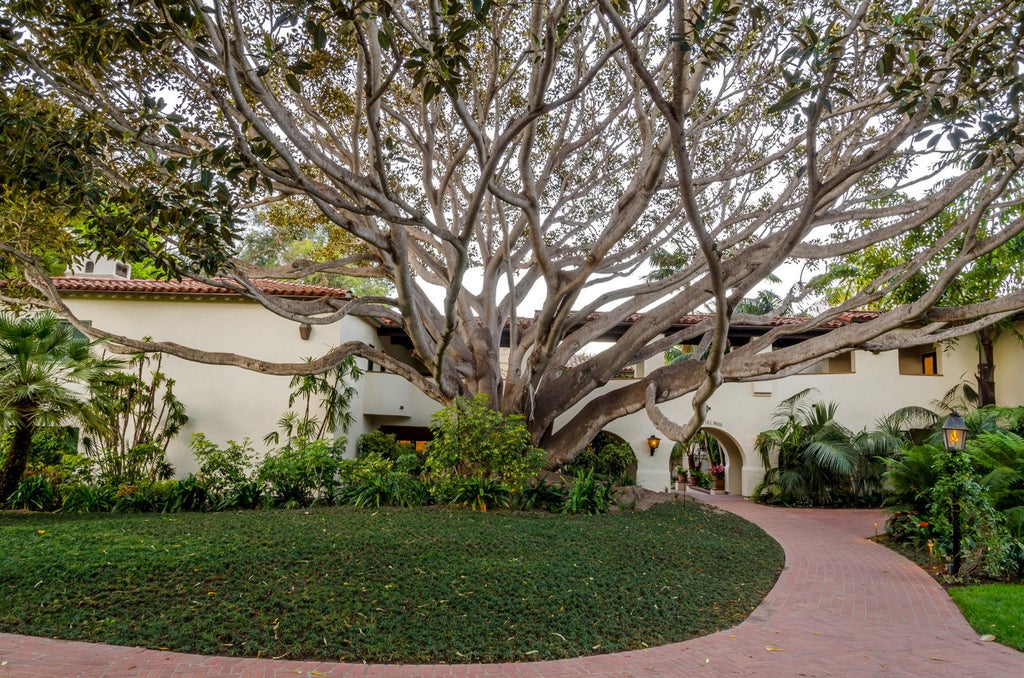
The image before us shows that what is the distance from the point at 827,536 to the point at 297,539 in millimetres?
9176

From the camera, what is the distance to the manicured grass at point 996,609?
20.4ft

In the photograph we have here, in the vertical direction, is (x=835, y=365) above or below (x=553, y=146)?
below

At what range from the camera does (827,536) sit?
11672 mm

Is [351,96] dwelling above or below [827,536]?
above

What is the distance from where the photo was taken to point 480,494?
10.2 m

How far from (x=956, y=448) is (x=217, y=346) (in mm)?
13755

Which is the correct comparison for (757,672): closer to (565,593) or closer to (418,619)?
(565,593)

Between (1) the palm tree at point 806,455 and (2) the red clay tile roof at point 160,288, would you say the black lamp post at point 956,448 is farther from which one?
(2) the red clay tile roof at point 160,288

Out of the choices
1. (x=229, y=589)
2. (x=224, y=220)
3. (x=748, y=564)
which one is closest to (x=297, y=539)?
(x=229, y=589)

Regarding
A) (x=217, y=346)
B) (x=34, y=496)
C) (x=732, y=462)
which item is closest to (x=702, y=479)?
(x=732, y=462)

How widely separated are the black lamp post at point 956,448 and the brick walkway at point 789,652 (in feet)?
1.63

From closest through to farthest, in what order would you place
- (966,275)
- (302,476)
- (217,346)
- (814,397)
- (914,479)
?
1. (914,479)
2. (302,476)
3. (217,346)
4. (966,275)
5. (814,397)

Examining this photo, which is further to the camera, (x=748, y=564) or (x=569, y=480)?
(x=569, y=480)

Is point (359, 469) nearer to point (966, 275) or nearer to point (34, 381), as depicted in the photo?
point (34, 381)
